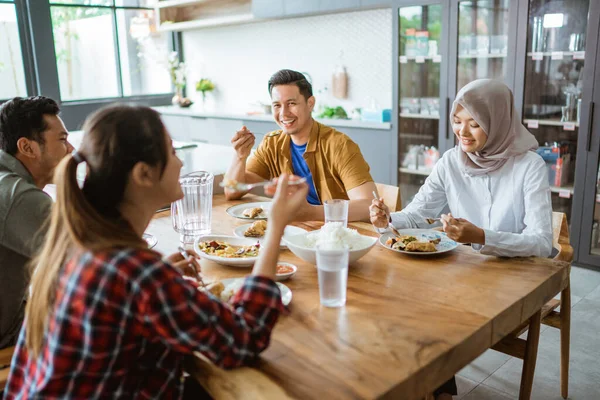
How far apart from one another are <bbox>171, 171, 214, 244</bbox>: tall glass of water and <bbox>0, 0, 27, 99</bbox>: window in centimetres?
442

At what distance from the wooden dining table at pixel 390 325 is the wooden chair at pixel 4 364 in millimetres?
489

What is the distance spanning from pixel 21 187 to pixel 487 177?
1.53 meters

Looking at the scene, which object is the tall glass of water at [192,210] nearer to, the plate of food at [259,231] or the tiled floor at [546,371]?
the plate of food at [259,231]

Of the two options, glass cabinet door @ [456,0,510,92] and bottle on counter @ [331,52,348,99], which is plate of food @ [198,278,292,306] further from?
bottle on counter @ [331,52,348,99]

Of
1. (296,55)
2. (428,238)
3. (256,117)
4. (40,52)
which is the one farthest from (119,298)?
(40,52)

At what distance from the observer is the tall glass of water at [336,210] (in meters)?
1.66

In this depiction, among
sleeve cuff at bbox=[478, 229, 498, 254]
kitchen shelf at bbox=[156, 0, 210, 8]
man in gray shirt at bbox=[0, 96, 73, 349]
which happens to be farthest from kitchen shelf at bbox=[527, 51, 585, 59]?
kitchen shelf at bbox=[156, 0, 210, 8]

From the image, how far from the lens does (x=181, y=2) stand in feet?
18.3

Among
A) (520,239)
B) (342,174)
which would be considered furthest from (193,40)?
(520,239)

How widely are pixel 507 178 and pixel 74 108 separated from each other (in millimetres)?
5017

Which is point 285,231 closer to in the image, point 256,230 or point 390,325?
point 256,230

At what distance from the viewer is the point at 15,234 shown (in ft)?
4.60

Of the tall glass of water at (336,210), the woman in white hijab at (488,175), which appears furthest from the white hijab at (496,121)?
the tall glass of water at (336,210)

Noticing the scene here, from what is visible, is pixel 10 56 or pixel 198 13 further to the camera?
pixel 198 13
